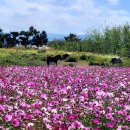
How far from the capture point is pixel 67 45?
78.1m

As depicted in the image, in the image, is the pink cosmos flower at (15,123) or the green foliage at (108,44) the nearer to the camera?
the pink cosmos flower at (15,123)

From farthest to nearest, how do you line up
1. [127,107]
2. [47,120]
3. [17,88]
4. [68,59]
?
[68,59]
[17,88]
[127,107]
[47,120]

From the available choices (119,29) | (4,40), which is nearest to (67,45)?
(119,29)

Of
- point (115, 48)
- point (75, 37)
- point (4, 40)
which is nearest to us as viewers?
point (115, 48)

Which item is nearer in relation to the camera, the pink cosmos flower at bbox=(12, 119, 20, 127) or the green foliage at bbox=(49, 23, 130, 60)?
the pink cosmos flower at bbox=(12, 119, 20, 127)

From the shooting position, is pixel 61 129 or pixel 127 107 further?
pixel 127 107

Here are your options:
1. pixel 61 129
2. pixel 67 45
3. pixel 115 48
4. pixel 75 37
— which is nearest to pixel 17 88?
pixel 61 129

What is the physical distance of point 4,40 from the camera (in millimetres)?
87562

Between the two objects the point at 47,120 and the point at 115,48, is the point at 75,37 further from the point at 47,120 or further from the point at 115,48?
the point at 47,120

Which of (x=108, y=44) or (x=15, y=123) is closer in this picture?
(x=15, y=123)

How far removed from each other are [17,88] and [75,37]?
331 ft

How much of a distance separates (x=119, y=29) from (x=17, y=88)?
71.2 metres

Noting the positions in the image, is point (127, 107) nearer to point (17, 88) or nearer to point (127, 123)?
point (127, 123)

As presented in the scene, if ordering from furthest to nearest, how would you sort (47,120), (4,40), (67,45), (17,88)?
(4,40)
(67,45)
(17,88)
(47,120)
